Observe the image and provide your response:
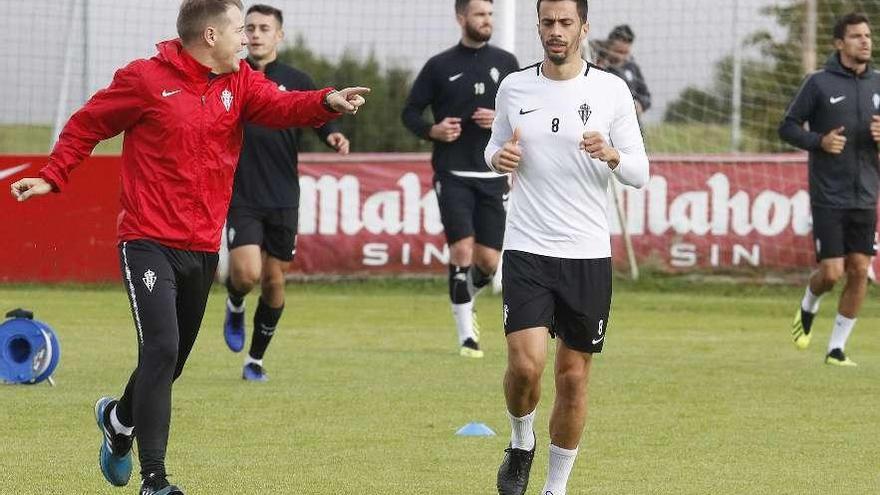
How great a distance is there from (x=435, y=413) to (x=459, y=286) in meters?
3.58

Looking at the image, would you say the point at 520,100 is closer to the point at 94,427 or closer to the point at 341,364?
the point at 94,427

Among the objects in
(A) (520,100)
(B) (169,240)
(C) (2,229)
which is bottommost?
(C) (2,229)

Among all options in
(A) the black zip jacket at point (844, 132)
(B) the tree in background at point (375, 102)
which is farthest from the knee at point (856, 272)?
(B) the tree in background at point (375, 102)

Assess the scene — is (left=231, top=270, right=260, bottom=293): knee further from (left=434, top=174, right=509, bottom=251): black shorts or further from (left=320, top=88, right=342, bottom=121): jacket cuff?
(left=320, top=88, right=342, bottom=121): jacket cuff

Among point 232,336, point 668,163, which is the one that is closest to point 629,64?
point 668,163

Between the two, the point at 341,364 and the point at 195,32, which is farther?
the point at 341,364

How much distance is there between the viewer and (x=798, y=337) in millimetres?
14320

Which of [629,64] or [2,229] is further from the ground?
[629,64]

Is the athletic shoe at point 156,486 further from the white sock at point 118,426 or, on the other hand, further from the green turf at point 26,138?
the green turf at point 26,138

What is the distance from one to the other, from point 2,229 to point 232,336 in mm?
8137

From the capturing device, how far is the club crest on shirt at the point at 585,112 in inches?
293

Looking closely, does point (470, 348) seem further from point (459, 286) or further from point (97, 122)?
point (97, 122)

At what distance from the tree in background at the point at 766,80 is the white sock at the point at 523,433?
15320mm

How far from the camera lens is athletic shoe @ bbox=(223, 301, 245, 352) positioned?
41.5 ft
